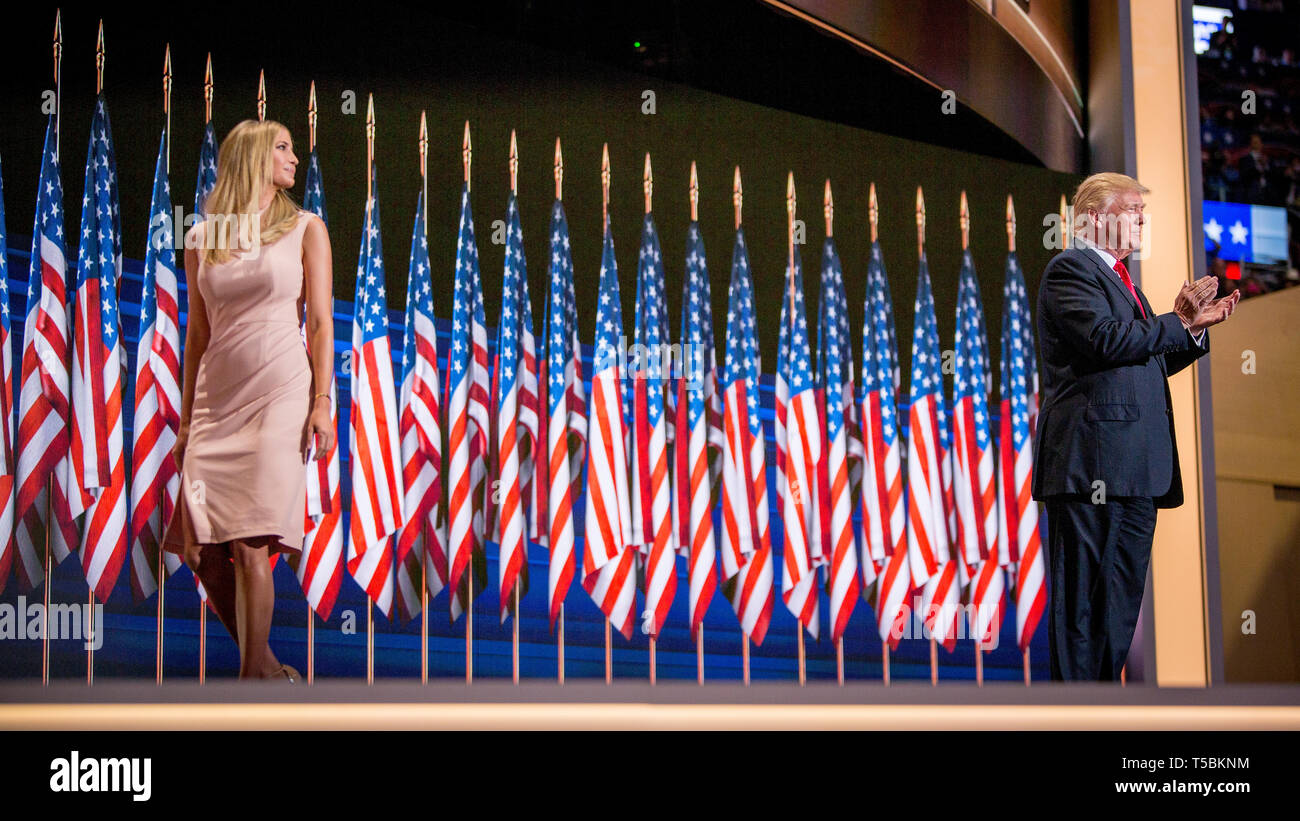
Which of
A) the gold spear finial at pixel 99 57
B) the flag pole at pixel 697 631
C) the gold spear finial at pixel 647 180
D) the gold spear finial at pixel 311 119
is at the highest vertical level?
the gold spear finial at pixel 99 57

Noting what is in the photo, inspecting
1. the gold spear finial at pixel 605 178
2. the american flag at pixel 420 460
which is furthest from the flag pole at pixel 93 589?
the gold spear finial at pixel 605 178

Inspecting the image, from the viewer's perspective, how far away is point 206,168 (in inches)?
163

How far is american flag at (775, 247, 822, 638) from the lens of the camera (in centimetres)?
464

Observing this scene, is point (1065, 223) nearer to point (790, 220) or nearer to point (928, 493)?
point (790, 220)

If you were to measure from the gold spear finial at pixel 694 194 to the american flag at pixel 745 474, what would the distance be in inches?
9.0

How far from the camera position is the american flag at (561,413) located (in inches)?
172

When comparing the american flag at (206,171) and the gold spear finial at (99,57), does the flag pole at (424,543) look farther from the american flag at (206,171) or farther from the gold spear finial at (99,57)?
the gold spear finial at (99,57)

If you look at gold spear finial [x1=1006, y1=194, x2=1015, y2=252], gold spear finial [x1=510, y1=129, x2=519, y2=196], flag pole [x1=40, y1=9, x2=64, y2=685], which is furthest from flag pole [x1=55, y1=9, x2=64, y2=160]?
gold spear finial [x1=1006, y1=194, x2=1015, y2=252]

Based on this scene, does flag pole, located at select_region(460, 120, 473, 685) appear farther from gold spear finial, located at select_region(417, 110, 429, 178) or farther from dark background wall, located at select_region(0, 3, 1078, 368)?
dark background wall, located at select_region(0, 3, 1078, 368)

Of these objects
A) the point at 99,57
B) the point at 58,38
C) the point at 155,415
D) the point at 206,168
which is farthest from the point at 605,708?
the point at 58,38

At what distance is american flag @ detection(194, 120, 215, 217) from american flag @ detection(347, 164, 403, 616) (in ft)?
1.92

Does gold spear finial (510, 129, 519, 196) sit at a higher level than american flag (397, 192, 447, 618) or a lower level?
higher
